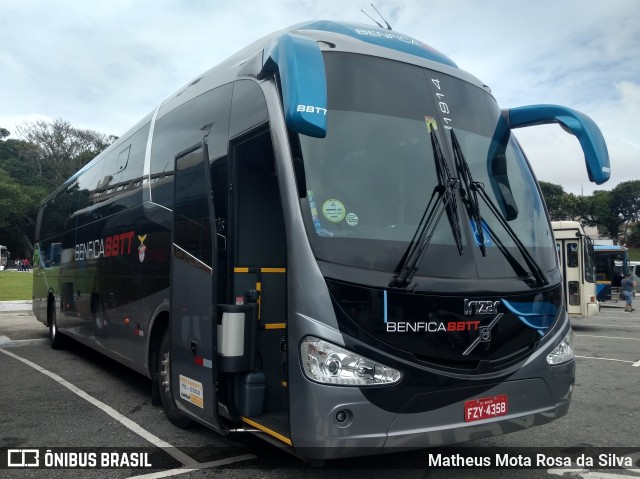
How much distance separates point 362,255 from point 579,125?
245 centimetres

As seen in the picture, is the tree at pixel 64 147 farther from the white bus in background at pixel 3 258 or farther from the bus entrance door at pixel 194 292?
the bus entrance door at pixel 194 292

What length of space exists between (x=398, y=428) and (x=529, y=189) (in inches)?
92.6

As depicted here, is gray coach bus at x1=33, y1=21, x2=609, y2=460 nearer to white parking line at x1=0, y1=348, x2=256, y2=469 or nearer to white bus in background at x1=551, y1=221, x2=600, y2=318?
white parking line at x1=0, y1=348, x2=256, y2=469

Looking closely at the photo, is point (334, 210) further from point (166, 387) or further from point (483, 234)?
point (166, 387)

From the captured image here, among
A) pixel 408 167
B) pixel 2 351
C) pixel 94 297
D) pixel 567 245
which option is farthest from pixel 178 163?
pixel 567 245

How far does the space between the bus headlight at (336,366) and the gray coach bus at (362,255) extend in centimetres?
1

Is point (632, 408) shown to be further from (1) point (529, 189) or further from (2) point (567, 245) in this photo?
(2) point (567, 245)

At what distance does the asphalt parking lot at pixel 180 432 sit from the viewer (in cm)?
468

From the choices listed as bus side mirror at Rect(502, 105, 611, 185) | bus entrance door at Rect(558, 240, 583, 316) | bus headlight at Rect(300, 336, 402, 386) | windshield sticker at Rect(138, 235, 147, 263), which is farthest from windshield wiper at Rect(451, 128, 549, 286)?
bus entrance door at Rect(558, 240, 583, 316)

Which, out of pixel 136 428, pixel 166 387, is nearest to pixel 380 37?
pixel 166 387

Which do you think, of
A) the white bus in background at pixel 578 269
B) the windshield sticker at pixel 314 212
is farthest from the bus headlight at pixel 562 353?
the white bus in background at pixel 578 269

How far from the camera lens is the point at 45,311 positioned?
41.9ft

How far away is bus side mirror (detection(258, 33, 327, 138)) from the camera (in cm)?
350

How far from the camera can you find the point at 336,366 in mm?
3734
